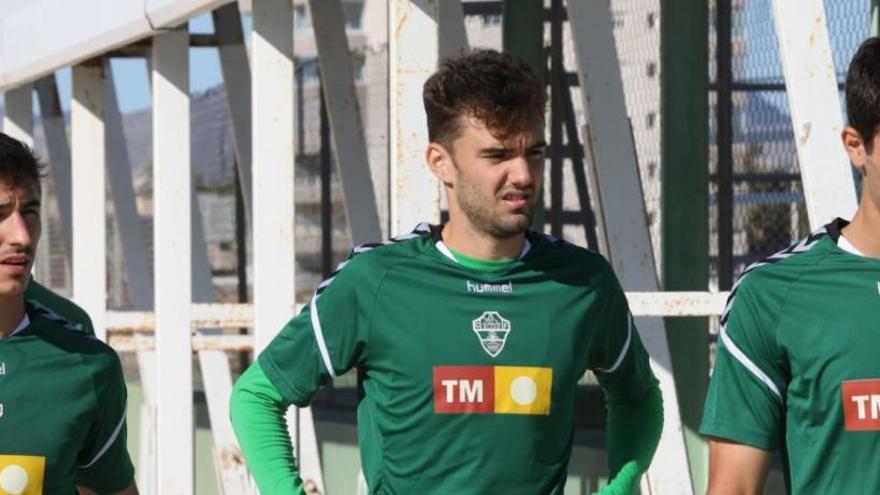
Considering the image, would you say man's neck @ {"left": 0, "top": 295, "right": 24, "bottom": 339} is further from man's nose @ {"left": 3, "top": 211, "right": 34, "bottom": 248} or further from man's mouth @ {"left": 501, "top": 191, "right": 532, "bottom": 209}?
man's mouth @ {"left": 501, "top": 191, "right": 532, "bottom": 209}

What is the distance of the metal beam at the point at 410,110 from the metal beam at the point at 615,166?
0.84 meters

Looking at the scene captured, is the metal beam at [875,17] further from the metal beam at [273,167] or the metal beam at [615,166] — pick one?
the metal beam at [273,167]

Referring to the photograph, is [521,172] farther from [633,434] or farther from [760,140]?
[760,140]

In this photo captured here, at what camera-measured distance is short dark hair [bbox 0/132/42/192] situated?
169 inches

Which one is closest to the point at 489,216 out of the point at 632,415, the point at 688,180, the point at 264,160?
the point at 632,415

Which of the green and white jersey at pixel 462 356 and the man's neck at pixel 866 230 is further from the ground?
the man's neck at pixel 866 230

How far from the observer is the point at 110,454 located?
4.46 m

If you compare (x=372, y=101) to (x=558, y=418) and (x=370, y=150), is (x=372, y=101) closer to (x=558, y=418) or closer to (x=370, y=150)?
(x=370, y=150)

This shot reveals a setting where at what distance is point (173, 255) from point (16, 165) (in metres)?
3.83

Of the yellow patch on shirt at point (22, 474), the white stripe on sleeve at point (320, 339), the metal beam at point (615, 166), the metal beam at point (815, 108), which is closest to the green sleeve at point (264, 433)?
the white stripe on sleeve at point (320, 339)

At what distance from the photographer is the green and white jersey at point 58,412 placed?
4.36 metres

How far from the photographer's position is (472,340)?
4.20 m

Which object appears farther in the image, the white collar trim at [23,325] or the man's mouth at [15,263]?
the white collar trim at [23,325]

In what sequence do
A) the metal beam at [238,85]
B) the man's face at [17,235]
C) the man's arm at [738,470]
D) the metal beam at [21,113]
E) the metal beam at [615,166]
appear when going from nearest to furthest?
the man's arm at [738,470] → the man's face at [17,235] → the metal beam at [615,166] → the metal beam at [238,85] → the metal beam at [21,113]
